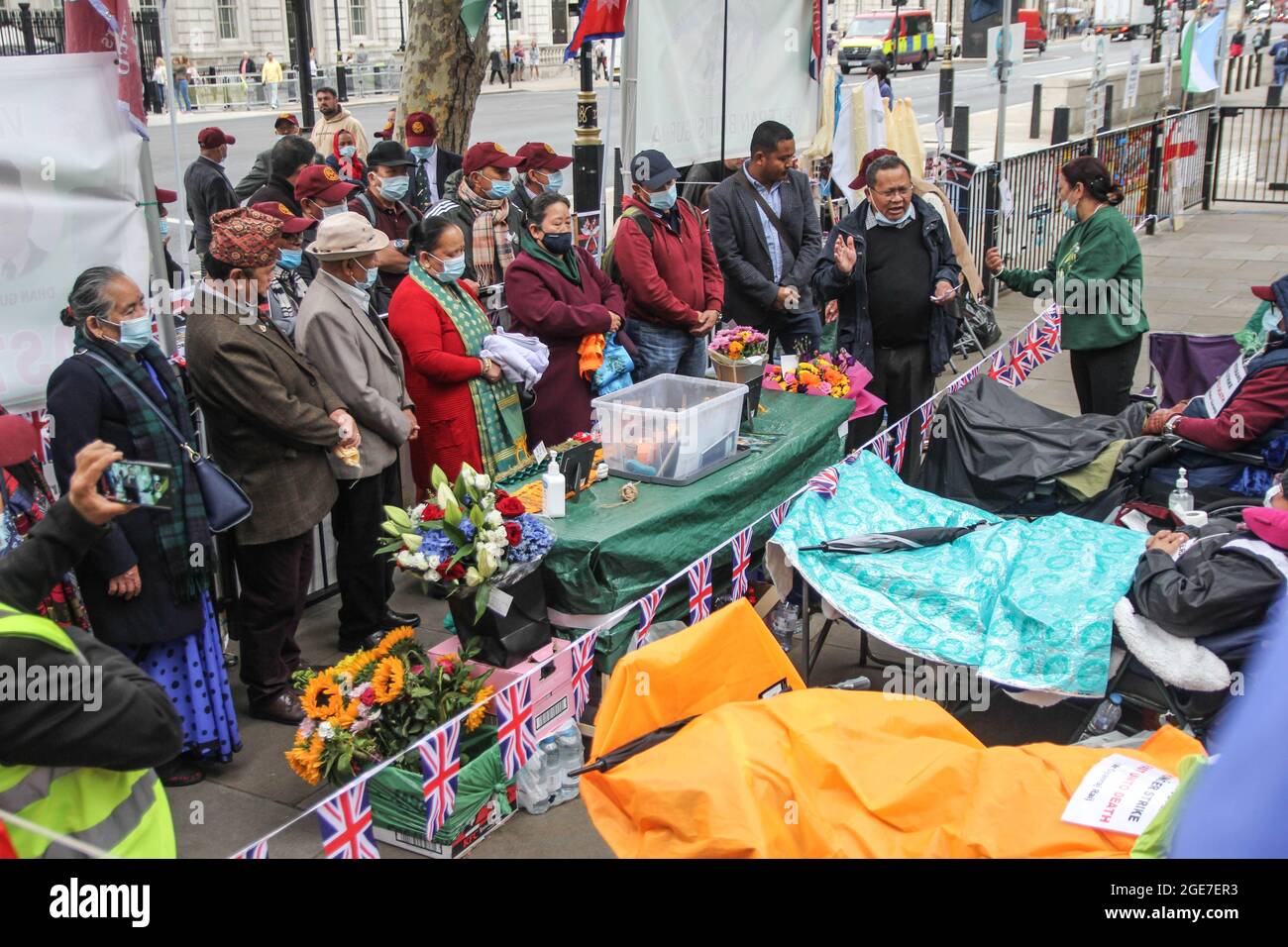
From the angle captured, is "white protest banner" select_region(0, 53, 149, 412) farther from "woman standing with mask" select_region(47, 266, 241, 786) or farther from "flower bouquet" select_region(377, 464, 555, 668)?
"flower bouquet" select_region(377, 464, 555, 668)

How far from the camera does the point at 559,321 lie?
651cm

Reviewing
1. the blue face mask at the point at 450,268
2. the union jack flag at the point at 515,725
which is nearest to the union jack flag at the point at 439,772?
the union jack flag at the point at 515,725

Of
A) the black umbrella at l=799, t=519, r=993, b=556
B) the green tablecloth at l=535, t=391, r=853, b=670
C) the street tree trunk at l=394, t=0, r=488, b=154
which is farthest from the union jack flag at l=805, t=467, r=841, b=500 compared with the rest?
the street tree trunk at l=394, t=0, r=488, b=154

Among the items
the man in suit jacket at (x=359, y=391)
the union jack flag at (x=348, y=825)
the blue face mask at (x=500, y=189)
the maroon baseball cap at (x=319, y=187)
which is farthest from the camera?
the blue face mask at (x=500, y=189)

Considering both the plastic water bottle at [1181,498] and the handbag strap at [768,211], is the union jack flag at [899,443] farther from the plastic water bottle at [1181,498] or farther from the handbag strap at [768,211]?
the handbag strap at [768,211]

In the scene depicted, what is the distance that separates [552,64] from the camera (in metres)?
55.7

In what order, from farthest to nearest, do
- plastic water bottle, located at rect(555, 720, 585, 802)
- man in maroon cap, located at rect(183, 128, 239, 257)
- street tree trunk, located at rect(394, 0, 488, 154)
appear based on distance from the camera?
street tree trunk, located at rect(394, 0, 488, 154) < man in maroon cap, located at rect(183, 128, 239, 257) < plastic water bottle, located at rect(555, 720, 585, 802)

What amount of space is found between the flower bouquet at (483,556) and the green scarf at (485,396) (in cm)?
117

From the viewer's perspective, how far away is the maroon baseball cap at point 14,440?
4.29 metres

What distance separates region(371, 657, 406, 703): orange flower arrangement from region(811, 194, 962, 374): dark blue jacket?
12.4 feet

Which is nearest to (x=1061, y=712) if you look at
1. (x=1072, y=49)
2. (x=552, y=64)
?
(x=552, y=64)

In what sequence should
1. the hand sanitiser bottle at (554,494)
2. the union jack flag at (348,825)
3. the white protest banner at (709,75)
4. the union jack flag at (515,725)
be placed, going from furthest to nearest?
the white protest banner at (709,75)
the hand sanitiser bottle at (554,494)
the union jack flag at (515,725)
the union jack flag at (348,825)

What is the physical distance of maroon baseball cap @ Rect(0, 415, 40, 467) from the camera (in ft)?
14.1

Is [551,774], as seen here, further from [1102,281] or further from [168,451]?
[1102,281]
